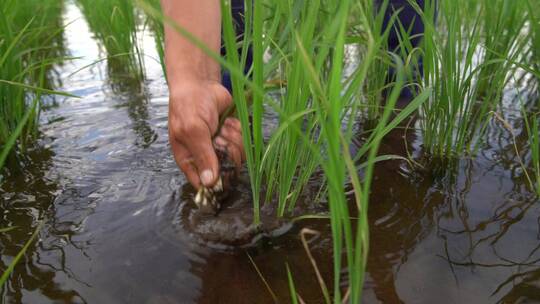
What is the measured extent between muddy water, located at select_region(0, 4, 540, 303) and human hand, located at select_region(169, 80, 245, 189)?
172 millimetres

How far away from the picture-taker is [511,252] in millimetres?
827

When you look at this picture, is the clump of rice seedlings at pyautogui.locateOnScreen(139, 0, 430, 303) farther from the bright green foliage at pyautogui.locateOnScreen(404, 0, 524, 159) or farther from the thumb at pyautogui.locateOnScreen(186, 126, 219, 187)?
the bright green foliage at pyautogui.locateOnScreen(404, 0, 524, 159)

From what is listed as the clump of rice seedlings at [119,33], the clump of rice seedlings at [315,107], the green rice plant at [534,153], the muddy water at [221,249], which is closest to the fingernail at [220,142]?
the clump of rice seedlings at [315,107]

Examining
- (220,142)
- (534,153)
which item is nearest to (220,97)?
(220,142)

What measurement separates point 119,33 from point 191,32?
4.79ft

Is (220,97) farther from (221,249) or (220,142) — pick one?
(221,249)

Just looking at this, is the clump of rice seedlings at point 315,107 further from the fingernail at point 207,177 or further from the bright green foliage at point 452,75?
the bright green foliage at point 452,75

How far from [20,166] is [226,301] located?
2.83ft

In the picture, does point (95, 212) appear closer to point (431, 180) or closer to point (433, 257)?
point (433, 257)

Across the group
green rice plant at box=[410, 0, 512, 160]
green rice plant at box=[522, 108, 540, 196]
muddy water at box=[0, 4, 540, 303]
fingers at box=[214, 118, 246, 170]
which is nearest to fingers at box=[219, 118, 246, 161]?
fingers at box=[214, 118, 246, 170]

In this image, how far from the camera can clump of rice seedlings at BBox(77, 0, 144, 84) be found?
6.66ft

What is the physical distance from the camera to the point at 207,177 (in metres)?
0.84

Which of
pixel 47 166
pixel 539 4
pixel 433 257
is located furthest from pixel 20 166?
pixel 539 4

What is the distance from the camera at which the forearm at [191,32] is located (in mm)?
793
